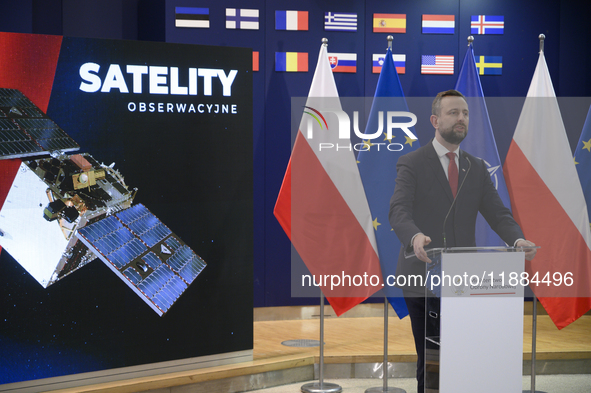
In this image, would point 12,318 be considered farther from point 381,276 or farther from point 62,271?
point 381,276

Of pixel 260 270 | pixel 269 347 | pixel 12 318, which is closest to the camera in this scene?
pixel 12 318

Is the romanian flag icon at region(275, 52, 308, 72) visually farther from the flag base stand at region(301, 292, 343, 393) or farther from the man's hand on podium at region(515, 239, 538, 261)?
the man's hand on podium at region(515, 239, 538, 261)

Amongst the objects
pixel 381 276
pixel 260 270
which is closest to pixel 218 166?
pixel 381 276

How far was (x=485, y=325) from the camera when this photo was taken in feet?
8.66

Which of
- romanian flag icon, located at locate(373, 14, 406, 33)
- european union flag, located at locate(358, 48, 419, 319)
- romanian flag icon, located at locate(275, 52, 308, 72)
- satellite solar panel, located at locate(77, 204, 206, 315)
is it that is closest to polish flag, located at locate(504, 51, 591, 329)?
european union flag, located at locate(358, 48, 419, 319)

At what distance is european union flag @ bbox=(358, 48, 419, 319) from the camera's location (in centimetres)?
405

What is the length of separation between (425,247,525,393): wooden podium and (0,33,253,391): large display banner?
171cm

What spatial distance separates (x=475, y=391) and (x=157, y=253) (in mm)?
2054

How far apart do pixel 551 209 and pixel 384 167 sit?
46.7 inches

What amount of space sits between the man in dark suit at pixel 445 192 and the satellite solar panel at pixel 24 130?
2.01 m

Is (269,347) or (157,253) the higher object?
(157,253)

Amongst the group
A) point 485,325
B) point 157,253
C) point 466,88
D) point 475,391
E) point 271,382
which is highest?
point 466,88

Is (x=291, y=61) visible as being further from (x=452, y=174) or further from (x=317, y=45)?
(x=452, y=174)

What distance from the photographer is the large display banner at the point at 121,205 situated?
332cm
